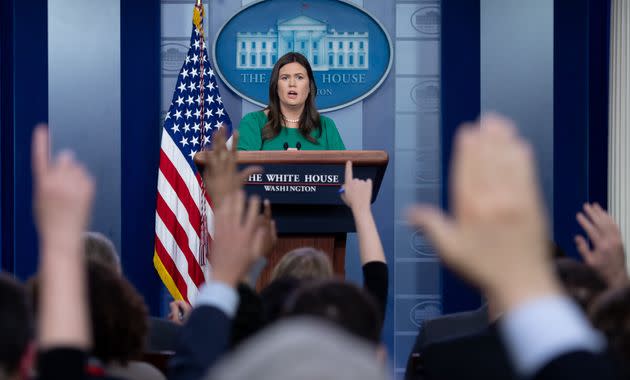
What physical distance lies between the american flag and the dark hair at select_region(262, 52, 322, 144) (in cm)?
67

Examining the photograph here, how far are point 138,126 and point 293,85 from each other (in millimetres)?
1353

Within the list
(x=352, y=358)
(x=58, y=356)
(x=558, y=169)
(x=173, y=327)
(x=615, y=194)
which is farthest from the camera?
(x=558, y=169)

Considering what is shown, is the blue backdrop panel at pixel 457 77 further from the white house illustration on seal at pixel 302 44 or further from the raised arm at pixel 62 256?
the raised arm at pixel 62 256

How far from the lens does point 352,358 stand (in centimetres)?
74

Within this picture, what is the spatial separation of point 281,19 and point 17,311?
15.2 ft

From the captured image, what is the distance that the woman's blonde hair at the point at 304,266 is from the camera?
2.15 metres

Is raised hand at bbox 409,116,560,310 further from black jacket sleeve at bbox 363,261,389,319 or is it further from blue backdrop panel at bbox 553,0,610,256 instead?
blue backdrop panel at bbox 553,0,610,256

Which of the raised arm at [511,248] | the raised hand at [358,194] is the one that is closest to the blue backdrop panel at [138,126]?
the raised hand at [358,194]

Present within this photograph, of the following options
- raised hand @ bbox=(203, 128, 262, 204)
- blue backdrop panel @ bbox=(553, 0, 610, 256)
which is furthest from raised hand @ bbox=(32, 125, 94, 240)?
blue backdrop panel @ bbox=(553, 0, 610, 256)

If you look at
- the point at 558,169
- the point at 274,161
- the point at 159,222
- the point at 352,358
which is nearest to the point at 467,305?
the point at 558,169

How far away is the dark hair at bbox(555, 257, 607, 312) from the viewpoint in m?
1.87

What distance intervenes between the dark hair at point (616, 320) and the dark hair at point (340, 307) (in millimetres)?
352

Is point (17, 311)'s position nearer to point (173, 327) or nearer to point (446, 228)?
point (446, 228)

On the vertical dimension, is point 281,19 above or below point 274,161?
above
